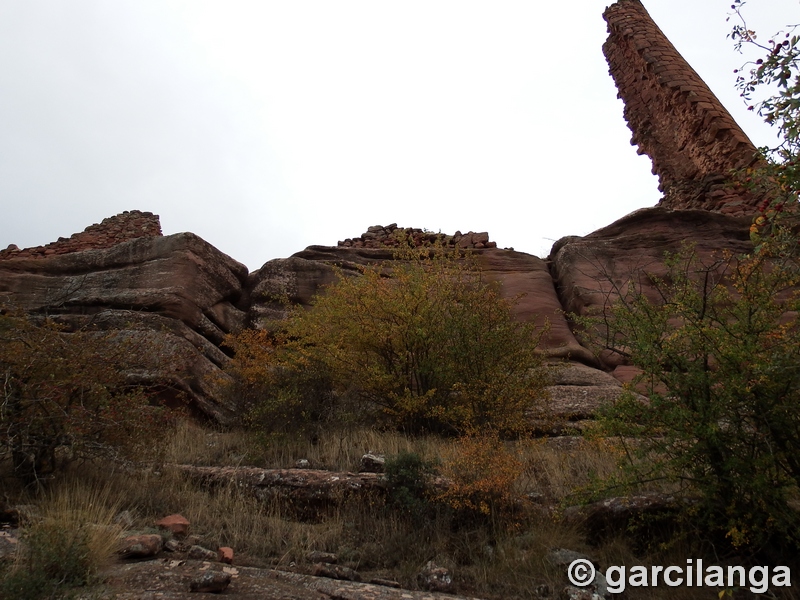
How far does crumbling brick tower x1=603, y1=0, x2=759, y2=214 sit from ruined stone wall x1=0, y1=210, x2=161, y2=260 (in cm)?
1438

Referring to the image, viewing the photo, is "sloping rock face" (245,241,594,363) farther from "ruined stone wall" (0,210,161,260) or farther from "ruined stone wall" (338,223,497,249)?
"ruined stone wall" (0,210,161,260)

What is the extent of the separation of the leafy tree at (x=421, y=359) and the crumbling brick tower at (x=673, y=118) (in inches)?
335

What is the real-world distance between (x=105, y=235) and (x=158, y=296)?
6276mm

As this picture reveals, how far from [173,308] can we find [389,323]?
5022 mm

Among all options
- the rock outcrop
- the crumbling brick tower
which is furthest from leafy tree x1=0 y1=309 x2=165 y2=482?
the crumbling brick tower

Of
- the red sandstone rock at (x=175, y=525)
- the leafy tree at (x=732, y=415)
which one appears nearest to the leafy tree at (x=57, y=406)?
the red sandstone rock at (x=175, y=525)

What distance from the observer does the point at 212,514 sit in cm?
647

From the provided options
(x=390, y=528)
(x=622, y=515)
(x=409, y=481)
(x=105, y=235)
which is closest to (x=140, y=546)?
(x=390, y=528)

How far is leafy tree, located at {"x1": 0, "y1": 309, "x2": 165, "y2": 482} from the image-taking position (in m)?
6.62

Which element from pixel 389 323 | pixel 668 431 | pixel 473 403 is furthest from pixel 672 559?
pixel 389 323

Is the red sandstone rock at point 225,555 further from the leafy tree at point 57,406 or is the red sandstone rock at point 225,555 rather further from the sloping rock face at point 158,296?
the sloping rock face at point 158,296

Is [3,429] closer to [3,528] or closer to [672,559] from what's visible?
[3,528]

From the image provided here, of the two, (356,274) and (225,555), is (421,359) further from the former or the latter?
(356,274)

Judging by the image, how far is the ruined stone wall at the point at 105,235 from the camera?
→ 626 inches
